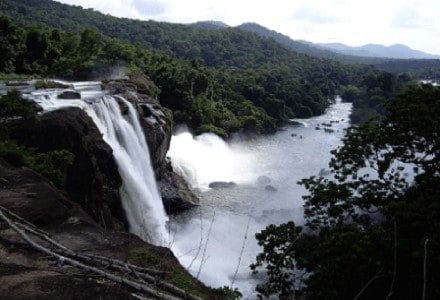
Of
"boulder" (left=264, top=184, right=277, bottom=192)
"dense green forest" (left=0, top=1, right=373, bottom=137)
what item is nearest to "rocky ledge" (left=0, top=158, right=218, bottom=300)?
"boulder" (left=264, top=184, right=277, bottom=192)

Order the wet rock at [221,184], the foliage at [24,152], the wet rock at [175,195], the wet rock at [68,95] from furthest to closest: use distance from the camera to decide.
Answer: the wet rock at [221,184] < the wet rock at [175,195] < the wet rock at [68,95] < the foliage at [24,152]

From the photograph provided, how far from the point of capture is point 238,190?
35125 mm

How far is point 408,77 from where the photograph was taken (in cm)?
9850

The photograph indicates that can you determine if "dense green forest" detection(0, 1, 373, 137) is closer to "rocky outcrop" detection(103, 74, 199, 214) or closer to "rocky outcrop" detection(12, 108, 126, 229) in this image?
"rocky outcrop" detection(103, 74, 199, 214)

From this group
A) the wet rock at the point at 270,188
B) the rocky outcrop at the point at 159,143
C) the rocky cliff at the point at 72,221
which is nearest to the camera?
the rocky cliff at the point at 72,221

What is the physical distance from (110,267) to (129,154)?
627 inches

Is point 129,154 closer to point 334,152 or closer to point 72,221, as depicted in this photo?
point 334,152

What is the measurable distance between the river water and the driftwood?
2865 millimetres

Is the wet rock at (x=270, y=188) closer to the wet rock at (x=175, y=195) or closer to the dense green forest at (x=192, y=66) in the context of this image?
the wet rock at (x=175, y=195)

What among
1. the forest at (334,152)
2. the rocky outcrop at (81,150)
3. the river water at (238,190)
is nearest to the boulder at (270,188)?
the river water at (238,190)

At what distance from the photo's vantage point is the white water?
20.6 metres

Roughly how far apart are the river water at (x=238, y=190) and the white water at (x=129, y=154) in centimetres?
181

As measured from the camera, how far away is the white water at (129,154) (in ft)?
67.7

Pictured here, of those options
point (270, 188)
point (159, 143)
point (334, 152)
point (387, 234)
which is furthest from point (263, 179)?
point (387, 234)
